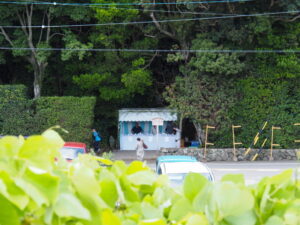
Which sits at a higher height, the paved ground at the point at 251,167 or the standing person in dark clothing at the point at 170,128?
the standing person in dark clothing at the point at 170,128

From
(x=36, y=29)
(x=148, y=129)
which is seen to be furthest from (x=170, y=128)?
(x=36, y=29)

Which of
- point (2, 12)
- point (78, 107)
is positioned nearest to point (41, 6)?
point (2, 12)

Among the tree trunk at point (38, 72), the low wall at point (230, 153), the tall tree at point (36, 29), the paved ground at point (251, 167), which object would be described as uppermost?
the tall tree at point (36, 29)

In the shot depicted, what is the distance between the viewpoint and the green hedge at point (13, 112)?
89.2ft

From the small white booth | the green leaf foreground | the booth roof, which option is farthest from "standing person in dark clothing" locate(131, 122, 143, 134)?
the green leaf foreground

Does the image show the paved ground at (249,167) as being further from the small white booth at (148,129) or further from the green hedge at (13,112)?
the green hedge at (13,112)

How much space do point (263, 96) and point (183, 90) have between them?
13.7 ft

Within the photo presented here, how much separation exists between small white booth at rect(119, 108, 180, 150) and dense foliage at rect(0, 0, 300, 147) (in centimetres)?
120

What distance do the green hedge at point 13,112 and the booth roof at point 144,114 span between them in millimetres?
5582

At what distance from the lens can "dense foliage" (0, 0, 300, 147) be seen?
25.8m

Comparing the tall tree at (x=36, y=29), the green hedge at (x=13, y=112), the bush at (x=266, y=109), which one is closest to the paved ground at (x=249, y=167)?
the bush at (x=266, y=109)

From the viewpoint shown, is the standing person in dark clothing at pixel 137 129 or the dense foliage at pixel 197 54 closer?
the dense foliage at pixel 197 54

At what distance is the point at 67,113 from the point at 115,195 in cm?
2555

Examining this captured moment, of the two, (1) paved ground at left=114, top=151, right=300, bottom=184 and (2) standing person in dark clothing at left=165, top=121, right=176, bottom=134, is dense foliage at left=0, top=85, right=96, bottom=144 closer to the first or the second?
(1) paved ground at left=114, top=151, right=300, bottom=184
